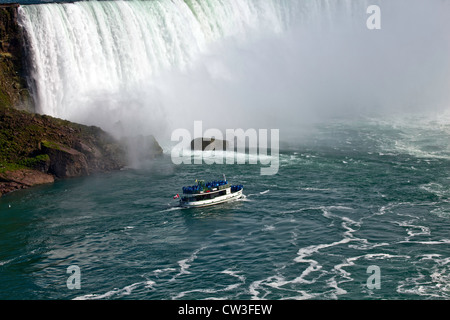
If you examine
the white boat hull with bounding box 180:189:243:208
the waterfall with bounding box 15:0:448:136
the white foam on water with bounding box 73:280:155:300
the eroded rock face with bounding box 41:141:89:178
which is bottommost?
the white foam on water with bounding box 73:280:155:300

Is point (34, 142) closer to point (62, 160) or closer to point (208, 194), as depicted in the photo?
point (62, 160)

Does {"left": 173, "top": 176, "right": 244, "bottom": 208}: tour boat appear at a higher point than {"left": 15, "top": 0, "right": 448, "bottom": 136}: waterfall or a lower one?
lower

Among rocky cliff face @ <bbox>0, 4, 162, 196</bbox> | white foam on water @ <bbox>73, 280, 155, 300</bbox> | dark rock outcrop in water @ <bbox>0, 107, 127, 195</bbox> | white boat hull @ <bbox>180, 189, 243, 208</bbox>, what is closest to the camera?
white foam on water @ <bbox>73, 280, 155, 300</bbox>

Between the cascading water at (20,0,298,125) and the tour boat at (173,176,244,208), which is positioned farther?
the cascading water at (20,0,298,125)

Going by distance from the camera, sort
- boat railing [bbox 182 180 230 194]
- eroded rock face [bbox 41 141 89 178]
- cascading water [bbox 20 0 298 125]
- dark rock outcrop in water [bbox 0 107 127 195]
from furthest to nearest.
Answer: cascading water [bbox 20 0 298 125]
eroded rock face [bbox 41 141 89 178]
dark rock outcrop in water [bbox 0 107 127 195]
boat railing [bbox 182 180 230 194]

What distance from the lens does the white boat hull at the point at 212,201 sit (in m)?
57.5

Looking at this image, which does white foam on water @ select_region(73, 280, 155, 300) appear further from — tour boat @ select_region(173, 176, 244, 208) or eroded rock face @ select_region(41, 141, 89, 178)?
eroded rock face @ select_region(41, 141, 89, 178)

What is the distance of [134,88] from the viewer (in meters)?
89.6

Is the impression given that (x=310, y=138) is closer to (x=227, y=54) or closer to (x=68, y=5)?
(x=227, y=54)

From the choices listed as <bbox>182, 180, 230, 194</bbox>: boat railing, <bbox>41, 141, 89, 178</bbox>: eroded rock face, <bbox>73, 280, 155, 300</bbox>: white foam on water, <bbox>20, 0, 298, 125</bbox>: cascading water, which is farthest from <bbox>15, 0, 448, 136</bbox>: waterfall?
<bbox>73, 280, 155, 300</bbox>: white foam on water

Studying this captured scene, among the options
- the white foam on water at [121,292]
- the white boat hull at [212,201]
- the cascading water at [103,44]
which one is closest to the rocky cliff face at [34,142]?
the cascading water at [103,44]

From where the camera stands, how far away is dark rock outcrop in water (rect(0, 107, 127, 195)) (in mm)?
64500

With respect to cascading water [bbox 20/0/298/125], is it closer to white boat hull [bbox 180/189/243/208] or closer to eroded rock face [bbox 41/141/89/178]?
eroded rock face [bbox 41/141/89/178]
